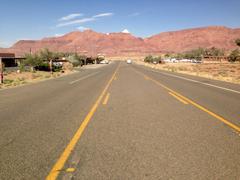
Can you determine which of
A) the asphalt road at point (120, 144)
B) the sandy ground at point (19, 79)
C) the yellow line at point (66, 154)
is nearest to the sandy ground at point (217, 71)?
the asphalt road at point (120, 144)

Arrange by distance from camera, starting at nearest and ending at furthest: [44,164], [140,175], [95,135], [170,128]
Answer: [140,175] → [44,164] → [95,135] → [170,128]

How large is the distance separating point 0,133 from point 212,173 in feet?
15.2


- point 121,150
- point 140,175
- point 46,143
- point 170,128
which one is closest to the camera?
point 140,175

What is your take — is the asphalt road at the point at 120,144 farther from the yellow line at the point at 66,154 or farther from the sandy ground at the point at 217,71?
the sandy ground at the point at 217,71

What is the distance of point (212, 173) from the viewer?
334 centimetres

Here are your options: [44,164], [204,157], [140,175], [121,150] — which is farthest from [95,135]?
[204,157]

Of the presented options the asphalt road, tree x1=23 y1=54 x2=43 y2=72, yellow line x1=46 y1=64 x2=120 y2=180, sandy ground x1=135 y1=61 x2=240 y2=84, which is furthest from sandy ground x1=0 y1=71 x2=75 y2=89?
sandy ground x1=135 y1=61 x2=240 y2=84

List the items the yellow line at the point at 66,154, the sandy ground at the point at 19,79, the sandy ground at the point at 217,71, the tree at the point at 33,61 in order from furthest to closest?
the tree at the point at 33,61
the sandy ground at the point at 217,71
the sandy ground at the point at 19,79
the yellow line at the point at 66,154

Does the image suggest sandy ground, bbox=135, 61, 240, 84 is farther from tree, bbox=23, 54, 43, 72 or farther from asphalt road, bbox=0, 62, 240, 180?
tree, bbox=23, 54, 43, 72

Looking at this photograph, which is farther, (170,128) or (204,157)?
(170,128)

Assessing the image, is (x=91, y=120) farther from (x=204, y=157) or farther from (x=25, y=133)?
(x=204, y=157)

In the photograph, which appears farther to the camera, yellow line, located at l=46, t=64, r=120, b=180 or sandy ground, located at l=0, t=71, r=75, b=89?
Result: sandy ground, located at l=0, t=71, r=75, b=89

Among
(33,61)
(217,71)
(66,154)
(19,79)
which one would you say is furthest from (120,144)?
(217,71)

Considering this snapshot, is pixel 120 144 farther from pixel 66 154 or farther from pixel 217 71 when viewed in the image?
pixel 217 71
